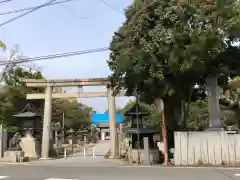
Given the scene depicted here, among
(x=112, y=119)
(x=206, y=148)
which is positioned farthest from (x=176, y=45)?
(x=112, y=119)

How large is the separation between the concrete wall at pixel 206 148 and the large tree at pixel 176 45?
2480mm

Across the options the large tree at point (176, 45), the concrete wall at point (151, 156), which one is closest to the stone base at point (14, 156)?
the concrete wall at point (151, 156)

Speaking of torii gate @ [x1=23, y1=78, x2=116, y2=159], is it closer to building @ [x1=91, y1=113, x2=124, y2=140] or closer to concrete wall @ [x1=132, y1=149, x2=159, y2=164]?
concrete wall @ [x1=132, y1=149, x2=159, y2=164]

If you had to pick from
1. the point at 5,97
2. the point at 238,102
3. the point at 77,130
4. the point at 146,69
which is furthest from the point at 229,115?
the point at 77,130

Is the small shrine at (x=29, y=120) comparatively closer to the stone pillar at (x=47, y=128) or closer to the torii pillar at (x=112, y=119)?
the stone pillar at (x=47, y=128)

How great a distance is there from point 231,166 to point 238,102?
1346cm

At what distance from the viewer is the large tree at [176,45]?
15.9 metres

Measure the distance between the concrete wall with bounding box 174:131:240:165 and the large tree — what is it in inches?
97.7

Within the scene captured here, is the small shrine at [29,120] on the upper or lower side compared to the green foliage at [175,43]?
lower

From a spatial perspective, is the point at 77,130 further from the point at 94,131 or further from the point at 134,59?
the point at 134,59

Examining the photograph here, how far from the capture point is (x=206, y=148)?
58.8 ft

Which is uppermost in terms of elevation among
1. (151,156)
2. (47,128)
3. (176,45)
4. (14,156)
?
(176,45)

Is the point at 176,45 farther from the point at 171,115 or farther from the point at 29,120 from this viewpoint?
the point at 29,120

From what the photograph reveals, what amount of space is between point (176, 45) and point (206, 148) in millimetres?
5734
